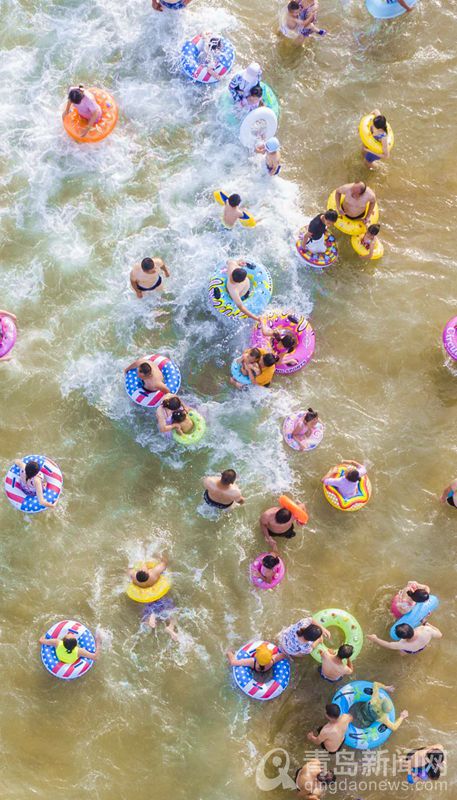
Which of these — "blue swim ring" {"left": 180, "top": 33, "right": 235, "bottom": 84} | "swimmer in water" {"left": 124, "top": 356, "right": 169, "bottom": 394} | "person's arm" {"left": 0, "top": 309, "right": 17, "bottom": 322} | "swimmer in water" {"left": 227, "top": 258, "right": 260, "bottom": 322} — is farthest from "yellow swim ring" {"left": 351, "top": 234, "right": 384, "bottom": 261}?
"person's arm" {"left": 0, "top": 309, "right": 17, "bottom": 322}

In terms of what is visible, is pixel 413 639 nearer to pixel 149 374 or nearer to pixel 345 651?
pixel 345 651

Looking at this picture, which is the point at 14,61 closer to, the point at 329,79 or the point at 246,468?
the point at 329,79

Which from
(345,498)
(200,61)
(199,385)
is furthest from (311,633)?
(200,61)

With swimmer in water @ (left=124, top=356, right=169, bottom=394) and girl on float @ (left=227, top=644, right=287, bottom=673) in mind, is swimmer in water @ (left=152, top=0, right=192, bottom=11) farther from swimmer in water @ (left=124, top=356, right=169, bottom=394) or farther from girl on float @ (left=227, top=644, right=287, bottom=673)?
girl on float @ (left=227, top=644, right=287, bottom=673)

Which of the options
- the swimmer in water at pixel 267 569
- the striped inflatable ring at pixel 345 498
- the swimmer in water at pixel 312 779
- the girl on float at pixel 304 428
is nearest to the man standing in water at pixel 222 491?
the swimmer in water at pixel 267 569

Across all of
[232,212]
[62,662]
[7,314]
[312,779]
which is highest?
[232,212]

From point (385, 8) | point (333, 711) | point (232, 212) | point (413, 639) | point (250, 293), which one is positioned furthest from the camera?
point (385, 8)

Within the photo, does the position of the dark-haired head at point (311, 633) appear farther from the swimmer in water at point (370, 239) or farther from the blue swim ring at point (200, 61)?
the blue swim ring at point (200, 61)
